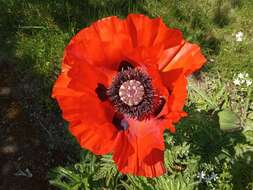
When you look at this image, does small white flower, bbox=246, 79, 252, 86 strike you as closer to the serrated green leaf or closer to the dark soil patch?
the serrated green leaf

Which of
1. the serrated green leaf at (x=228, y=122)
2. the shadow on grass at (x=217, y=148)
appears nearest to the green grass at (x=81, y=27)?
the shadow on grass at (x=217, y=148)

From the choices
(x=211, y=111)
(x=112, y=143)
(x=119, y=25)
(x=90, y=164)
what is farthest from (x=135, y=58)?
(x=211, y=111)

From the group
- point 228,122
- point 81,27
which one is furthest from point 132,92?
point 81,27

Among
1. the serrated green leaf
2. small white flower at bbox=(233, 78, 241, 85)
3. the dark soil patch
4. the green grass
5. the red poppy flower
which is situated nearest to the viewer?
the red poppy flower

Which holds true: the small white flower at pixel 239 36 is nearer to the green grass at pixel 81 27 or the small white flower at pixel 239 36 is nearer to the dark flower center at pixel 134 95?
the green grass at pixel 81 27

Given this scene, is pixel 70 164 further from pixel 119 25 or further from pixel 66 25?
pixel 119 25

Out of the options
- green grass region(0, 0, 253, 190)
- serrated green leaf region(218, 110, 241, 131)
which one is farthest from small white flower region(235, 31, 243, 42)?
serrated green leaf region(218, 110, 241, 131)
